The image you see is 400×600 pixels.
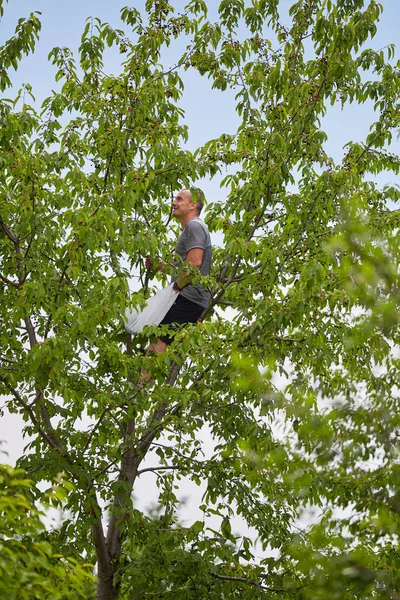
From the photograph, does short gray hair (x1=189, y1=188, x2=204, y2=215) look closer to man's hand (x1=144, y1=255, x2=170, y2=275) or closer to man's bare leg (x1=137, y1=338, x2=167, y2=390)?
man's hand (x1=144, y1=255, x2=170, y2=275)

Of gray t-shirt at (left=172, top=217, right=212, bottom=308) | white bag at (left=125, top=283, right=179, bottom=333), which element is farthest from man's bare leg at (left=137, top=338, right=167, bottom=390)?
gray t-shirt at (left=172, top=217, right=212, bottom=308)

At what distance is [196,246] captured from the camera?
803cm

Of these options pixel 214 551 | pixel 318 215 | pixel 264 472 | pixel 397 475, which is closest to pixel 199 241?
pixel 318 215

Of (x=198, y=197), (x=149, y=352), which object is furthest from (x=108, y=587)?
(x=198, y=197)

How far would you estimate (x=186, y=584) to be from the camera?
303 inches

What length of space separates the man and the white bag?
125mm

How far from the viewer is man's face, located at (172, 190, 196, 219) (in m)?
8.45

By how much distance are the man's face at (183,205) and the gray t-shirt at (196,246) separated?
199 mm

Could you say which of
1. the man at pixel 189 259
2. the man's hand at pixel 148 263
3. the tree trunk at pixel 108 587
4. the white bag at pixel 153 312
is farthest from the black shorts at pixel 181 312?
the tree trunk at pixel 108 587

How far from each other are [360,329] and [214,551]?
13.3 ft

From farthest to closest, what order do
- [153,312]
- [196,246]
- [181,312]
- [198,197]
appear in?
[198,197], [181,312], [196,246], [153,312]

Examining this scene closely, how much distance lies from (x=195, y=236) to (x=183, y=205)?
0.51 m

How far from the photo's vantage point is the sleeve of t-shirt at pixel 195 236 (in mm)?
8062

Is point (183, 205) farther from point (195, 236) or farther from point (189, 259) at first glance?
point (189, 259)
